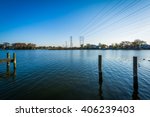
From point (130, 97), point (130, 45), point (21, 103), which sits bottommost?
point (130, 97)

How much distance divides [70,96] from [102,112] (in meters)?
3.99

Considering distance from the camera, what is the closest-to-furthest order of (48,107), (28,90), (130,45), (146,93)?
(48,107)
(146,93)
(28,90)
(130,45)

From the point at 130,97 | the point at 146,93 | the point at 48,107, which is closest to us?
the point at 48,107

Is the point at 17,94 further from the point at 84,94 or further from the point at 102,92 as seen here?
the point at 102,92

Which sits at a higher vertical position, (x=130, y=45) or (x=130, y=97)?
(x=130, y=45)

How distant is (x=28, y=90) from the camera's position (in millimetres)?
11430

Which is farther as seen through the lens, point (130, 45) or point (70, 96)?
point (130, 45)

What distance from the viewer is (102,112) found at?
20.9 feet

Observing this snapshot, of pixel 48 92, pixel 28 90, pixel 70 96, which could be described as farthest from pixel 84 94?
pixel 28 90

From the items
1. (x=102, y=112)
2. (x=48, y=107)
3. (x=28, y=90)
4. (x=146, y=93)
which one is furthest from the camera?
(x=28, y=90)

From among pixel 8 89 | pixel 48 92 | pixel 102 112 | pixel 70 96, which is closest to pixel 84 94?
pixel 70 96

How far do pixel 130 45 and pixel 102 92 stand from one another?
20513 centimetres

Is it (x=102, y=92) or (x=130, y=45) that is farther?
(x=130, y=45)

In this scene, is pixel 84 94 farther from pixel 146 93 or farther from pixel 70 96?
pixel 146 93
